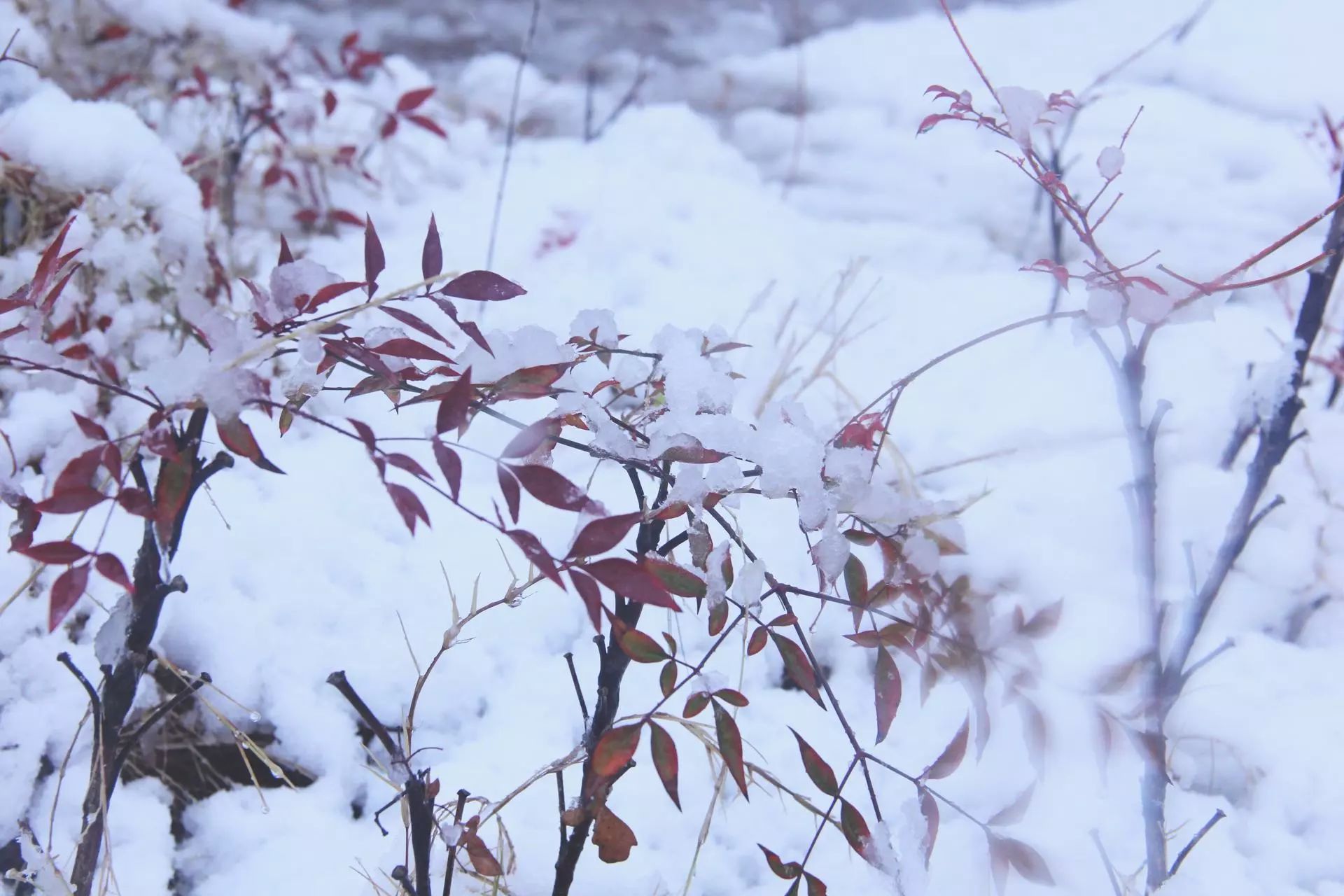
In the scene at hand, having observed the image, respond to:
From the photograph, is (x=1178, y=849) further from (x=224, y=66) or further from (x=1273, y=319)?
(x=224, y=66)

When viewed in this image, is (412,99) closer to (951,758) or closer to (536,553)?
(536,553)

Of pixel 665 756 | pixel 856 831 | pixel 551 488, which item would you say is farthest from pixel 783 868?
pixel 551 488

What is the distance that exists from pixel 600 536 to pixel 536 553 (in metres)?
0.05

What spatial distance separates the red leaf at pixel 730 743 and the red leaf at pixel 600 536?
0.17 metres

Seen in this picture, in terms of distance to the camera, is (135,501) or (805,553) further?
(805,553)

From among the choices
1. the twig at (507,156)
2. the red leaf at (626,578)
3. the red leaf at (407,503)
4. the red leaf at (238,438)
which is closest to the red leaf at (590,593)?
the red leaf at (626,578)

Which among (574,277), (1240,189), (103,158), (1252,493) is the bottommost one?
(1252,493)

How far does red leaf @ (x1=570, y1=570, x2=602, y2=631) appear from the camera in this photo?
603 millimetres

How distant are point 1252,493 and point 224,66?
280 cm

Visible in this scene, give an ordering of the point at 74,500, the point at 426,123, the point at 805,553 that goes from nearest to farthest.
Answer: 1. the point at 74,500
2. the point at 805,553
3. the point at 426,123

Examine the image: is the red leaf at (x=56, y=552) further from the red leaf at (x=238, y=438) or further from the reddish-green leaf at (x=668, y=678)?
the reddish-green leaf at (x=668, y=678)

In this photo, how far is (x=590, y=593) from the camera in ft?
2.00

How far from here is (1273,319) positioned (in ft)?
6.75

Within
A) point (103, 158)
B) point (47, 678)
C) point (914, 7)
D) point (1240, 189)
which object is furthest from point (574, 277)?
point (914, 7)
